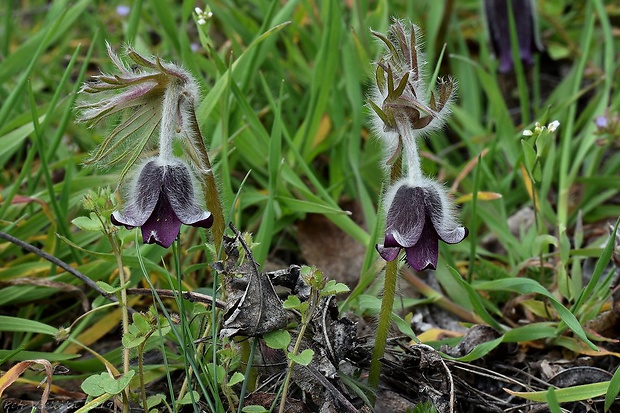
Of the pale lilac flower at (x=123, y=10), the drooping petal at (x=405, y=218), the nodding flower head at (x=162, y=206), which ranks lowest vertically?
the drooping petal at (x=405, y=218)

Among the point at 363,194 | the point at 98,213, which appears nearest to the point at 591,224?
the point at 363,194

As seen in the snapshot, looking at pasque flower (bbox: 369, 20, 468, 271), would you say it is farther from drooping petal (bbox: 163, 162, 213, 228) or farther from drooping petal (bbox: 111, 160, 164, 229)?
drooping petal (bbox: 111, 160, 164, 229)

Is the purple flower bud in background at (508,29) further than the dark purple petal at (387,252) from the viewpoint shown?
Yes

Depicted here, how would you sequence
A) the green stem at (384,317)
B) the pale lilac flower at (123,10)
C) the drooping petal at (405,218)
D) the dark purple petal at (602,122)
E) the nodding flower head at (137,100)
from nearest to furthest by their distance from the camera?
1. the drooping petal at (405,218)
2. the nodding flower head at (137,100)
3. the green stem at (384,317)
4. the dark purple petal at (602,122)
5. the pale lilac flower at (123,10)

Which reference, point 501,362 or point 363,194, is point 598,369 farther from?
point 363,194

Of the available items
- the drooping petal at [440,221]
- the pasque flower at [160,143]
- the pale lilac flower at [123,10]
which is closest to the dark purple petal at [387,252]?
the drooping petal at [440,221]

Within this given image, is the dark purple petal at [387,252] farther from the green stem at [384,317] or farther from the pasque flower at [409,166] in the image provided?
the green stem at [384,317]

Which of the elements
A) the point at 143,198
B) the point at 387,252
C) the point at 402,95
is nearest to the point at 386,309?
the point at 387,252

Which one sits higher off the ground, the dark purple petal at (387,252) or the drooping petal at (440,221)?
the drooping petal at (440,221)
